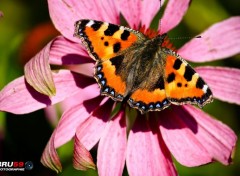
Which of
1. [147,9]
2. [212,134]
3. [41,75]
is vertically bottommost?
[212,134]

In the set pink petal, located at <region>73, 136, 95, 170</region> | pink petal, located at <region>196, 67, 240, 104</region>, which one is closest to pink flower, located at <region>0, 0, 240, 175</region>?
pink petal, located at <region>196, 67, 240, 104</region>

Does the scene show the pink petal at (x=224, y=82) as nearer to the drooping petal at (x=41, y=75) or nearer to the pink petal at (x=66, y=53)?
the pink petal at (x=66, y=53)

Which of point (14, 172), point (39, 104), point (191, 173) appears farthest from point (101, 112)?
point (191, 173)

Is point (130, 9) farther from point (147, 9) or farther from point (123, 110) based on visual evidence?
point (123, 110)

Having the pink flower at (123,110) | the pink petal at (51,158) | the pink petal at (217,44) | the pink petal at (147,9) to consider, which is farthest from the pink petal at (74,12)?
the pink petal at (51,158)

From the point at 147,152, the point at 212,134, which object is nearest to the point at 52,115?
the point at 147,152

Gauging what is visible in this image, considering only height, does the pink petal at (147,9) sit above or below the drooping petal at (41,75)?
below

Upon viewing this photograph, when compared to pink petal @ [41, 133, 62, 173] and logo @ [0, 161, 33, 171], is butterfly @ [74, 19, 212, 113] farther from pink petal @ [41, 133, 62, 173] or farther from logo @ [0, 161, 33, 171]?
logo @ [0, 161, 33, 171]
